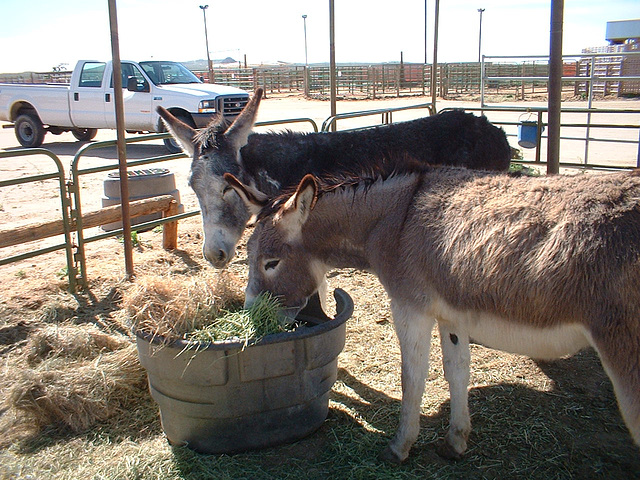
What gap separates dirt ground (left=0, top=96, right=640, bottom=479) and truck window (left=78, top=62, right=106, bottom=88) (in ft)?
31.9

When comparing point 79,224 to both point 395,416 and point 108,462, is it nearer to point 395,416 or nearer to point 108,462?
point 108,462

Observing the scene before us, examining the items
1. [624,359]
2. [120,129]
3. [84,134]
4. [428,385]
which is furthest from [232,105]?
[624,359]

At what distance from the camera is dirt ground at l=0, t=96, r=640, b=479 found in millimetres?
3062

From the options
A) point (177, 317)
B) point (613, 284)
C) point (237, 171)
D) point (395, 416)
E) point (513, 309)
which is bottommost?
point (395, 416)

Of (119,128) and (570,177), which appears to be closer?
(570,177)

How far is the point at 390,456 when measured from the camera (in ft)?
9.96

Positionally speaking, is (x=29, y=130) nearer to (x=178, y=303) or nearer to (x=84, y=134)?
(x=84, y=134)

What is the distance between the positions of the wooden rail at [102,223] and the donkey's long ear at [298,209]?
9.82ft

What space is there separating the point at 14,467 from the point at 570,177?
3.33 m

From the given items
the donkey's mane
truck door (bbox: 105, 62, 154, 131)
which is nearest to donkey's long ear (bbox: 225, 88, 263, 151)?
the donkey's mane

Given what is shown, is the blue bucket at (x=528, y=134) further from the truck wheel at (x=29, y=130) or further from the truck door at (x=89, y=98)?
the truck wheel at (x=29, y=130)

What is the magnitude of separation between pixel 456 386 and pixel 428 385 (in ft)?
2.08

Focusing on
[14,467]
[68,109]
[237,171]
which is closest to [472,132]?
[237,171]

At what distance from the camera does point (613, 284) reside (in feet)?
7.41
